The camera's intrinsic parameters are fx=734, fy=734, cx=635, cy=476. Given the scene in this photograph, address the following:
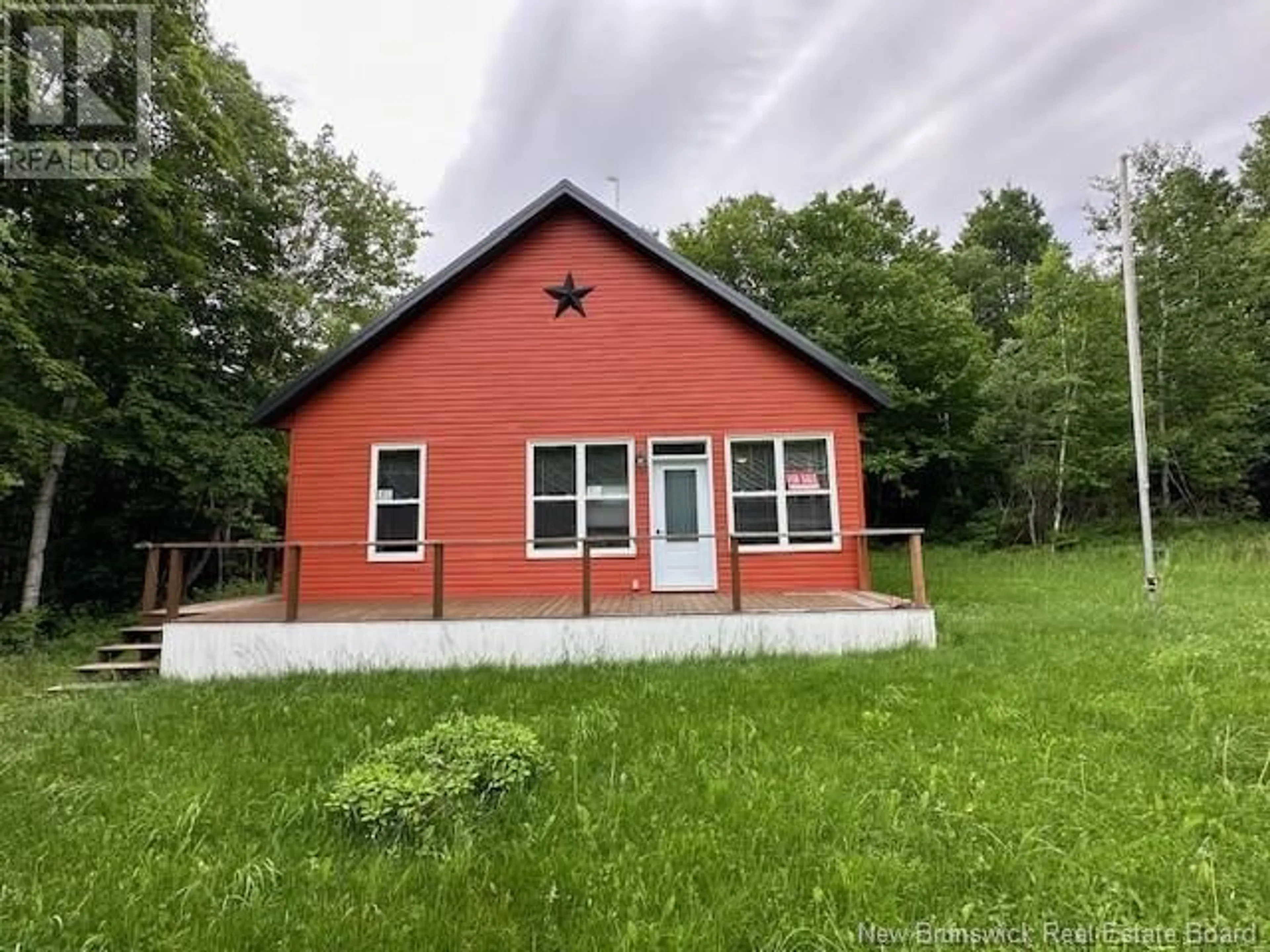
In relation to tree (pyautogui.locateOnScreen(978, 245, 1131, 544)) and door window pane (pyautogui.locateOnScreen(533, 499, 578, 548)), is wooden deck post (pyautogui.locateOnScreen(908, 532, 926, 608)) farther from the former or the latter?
tree (pyautogui.locateOnScreen(978, 245, 1131, 544))

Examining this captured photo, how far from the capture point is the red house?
9.97 m

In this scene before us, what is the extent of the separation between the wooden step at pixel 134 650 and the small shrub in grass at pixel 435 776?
4751 millimetres

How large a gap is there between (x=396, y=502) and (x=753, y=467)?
16.4ft

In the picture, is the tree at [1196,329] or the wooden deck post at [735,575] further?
the tree at [1196,329]

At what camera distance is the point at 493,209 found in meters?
20.5

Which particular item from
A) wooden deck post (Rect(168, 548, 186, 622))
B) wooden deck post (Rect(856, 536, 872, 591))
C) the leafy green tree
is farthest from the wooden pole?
wooden deck post (Rect(856, 536, 872, 591))

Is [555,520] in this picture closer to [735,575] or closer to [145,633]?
[735,575]

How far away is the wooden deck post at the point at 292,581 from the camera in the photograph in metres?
7.50

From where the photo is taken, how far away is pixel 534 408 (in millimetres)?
10281

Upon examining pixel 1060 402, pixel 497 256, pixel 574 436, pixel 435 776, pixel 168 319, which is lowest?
pixel 435 776

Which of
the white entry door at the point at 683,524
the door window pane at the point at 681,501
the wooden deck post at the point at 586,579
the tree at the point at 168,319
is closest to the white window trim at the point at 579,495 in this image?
the white entry door at the point at 683,524

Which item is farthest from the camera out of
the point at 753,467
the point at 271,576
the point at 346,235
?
the point at 346,235

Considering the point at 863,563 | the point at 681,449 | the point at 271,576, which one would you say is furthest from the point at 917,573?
the point at 271,576

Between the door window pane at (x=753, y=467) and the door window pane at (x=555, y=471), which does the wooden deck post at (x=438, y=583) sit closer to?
the door window pane at (x=555, y=471)
